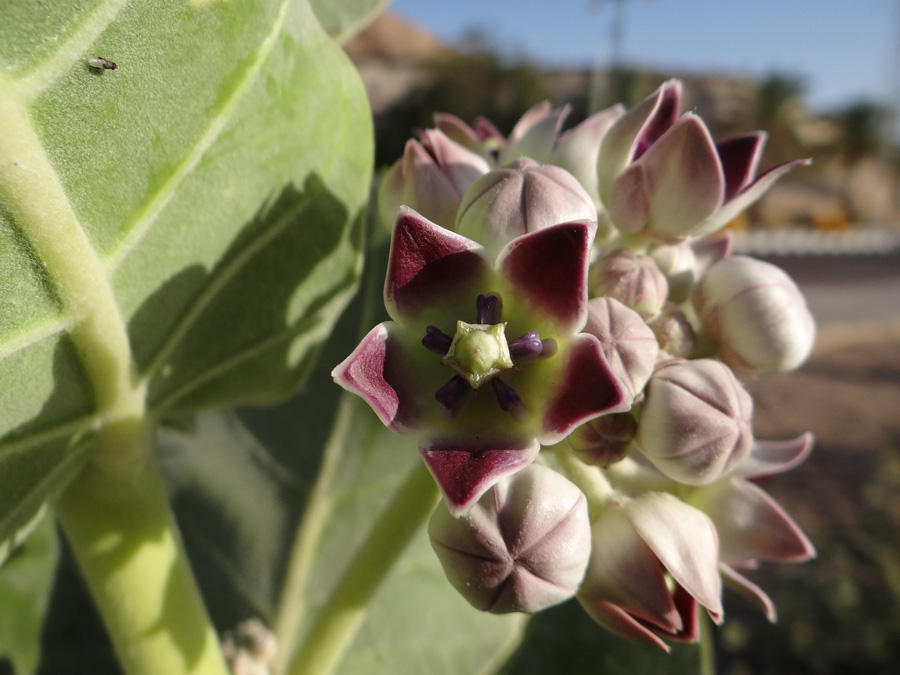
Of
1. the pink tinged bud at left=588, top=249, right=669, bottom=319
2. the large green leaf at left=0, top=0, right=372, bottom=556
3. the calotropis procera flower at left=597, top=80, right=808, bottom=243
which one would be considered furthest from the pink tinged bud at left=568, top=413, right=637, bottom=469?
the large green leaf at left=0, top=0, right=372, bottom=556

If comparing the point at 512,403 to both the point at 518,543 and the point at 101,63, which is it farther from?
the point at 101,63

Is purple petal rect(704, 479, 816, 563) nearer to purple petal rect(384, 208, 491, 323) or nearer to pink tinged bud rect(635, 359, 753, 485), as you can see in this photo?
pink tinged bud rect(635, 359, 753, 485)

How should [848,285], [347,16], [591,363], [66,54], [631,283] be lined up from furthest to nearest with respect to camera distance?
[848,285] < [347,16] < [631,283] < [591,363] < [66,54]

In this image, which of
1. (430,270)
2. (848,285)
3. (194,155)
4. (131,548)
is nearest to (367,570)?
(131,548)

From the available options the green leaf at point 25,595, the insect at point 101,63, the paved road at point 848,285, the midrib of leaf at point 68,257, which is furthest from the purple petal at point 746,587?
the paved road at point 848,285

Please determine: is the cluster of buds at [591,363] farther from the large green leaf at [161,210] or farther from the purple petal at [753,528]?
the large green leaf at [161,210]

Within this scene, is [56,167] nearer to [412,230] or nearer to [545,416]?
[412,230]
